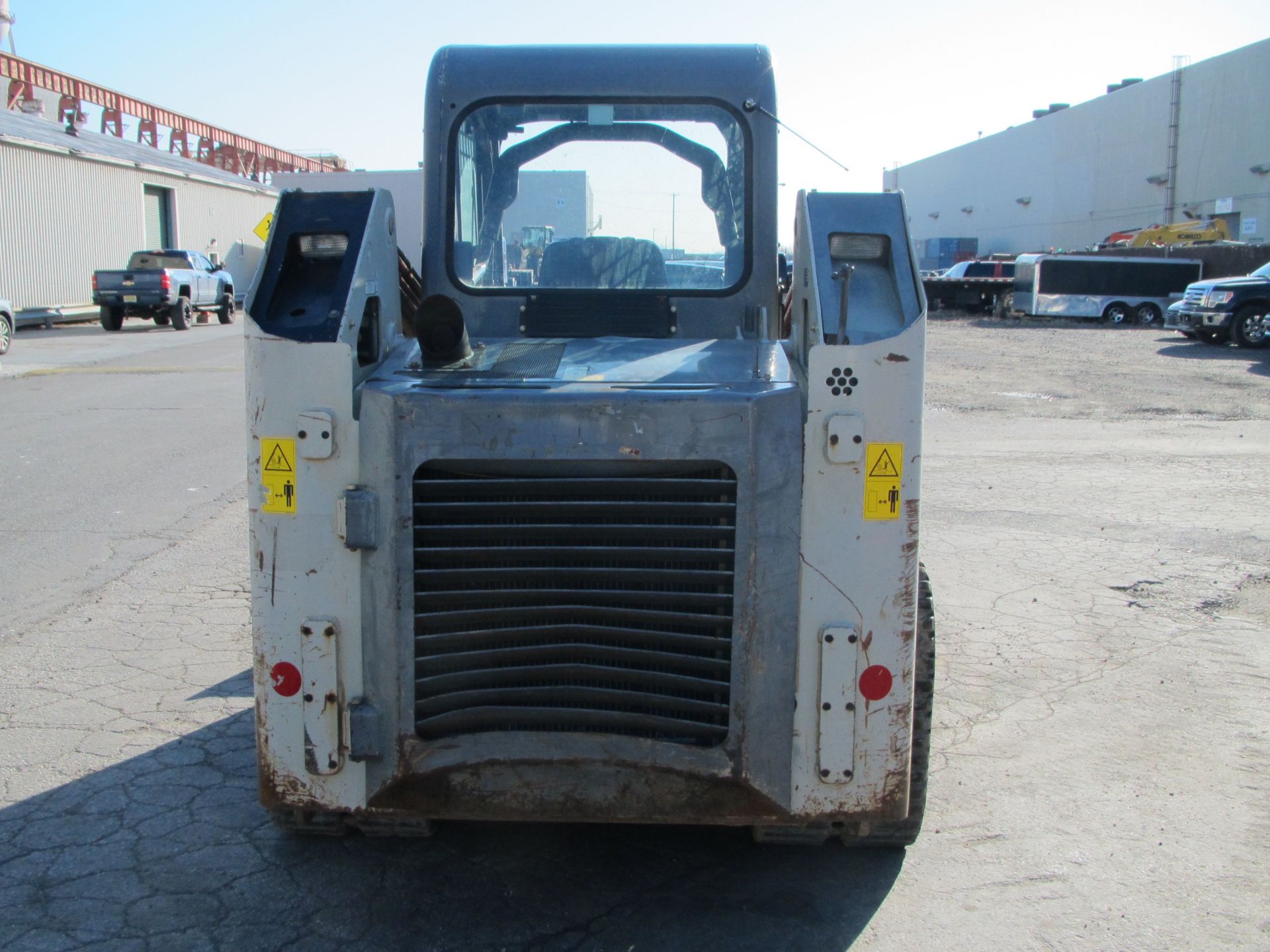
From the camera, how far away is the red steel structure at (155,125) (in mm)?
37094

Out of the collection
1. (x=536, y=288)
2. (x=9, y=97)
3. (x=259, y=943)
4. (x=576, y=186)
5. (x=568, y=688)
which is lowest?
(x=259, y=943)

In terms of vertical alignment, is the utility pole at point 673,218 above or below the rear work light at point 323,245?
above

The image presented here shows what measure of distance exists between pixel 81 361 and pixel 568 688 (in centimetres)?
2017

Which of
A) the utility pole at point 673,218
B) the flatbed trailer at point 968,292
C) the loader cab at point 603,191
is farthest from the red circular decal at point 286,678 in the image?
the flatbed trailer at point 968,292

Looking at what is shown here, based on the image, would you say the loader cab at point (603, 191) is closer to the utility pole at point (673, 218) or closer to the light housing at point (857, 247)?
the utility pole at point (673, 218)

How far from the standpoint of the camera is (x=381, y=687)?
3.08m

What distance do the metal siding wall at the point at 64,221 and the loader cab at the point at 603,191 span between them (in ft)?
95.6

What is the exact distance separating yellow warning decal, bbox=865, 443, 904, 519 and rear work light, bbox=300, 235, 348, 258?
156 centimetres

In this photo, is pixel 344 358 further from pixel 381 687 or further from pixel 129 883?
pixel 129 883

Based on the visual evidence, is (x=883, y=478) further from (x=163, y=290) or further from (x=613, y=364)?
(x=163, y=290)

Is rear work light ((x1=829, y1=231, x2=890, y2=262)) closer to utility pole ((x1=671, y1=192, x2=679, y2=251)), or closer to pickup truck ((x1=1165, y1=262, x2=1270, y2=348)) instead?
utility pole ((x1=671, y1=192, x2=679, y2=251))

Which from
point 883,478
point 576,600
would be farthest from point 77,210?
point 883,478

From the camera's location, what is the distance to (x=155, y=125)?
45406 mm

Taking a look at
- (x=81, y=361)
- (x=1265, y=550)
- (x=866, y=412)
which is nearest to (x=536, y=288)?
(x=866, y=412)
